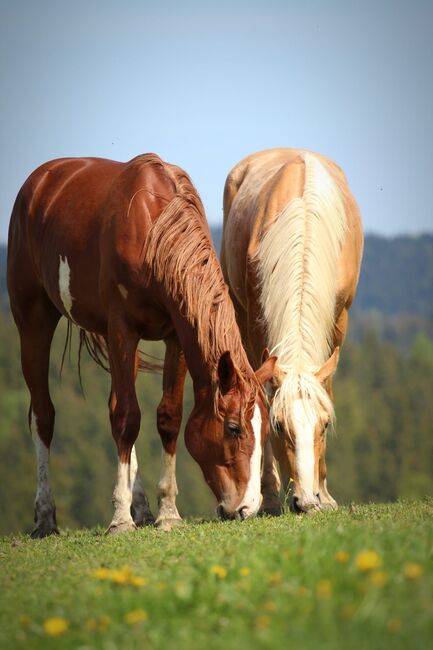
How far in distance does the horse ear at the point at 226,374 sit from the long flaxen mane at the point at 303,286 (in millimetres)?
522

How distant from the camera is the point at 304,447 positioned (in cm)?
759

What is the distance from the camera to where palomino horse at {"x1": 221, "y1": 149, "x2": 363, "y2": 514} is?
7.67 meters

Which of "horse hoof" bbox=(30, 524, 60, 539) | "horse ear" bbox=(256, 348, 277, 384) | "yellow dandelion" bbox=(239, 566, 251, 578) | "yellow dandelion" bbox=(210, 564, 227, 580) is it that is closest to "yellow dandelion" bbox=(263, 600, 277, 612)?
"yellow dandelion" bbox=(239, 566, 251, 578)

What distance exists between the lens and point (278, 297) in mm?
8531

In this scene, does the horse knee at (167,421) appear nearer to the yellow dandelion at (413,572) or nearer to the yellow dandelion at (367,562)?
the yellow dandelion at (367,562)

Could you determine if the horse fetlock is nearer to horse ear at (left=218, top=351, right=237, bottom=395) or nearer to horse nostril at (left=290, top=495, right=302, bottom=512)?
horse nostril at (left=290, top=495, right=302, bottom=512)

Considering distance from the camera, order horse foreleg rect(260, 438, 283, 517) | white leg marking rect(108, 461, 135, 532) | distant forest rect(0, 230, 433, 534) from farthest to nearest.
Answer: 1. distant forest rect(0, 230, 433, 534)
2. horse foreleg rect(260, 438, 283, 517)
3. white leg marking rect(108, 461, 135, 532)

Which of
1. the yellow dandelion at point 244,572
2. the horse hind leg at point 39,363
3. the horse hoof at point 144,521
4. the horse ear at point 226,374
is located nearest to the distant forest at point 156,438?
the horse hind leg at point 39,363

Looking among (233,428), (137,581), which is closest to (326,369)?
(233,428)

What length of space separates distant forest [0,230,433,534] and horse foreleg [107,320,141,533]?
5381 centimetres

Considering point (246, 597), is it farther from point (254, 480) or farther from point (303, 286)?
point (303, 286)

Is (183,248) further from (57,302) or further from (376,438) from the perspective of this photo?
(376,438)

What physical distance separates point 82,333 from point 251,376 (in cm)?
305

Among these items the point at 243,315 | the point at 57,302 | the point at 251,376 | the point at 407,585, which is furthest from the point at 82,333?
the point at 407,585
